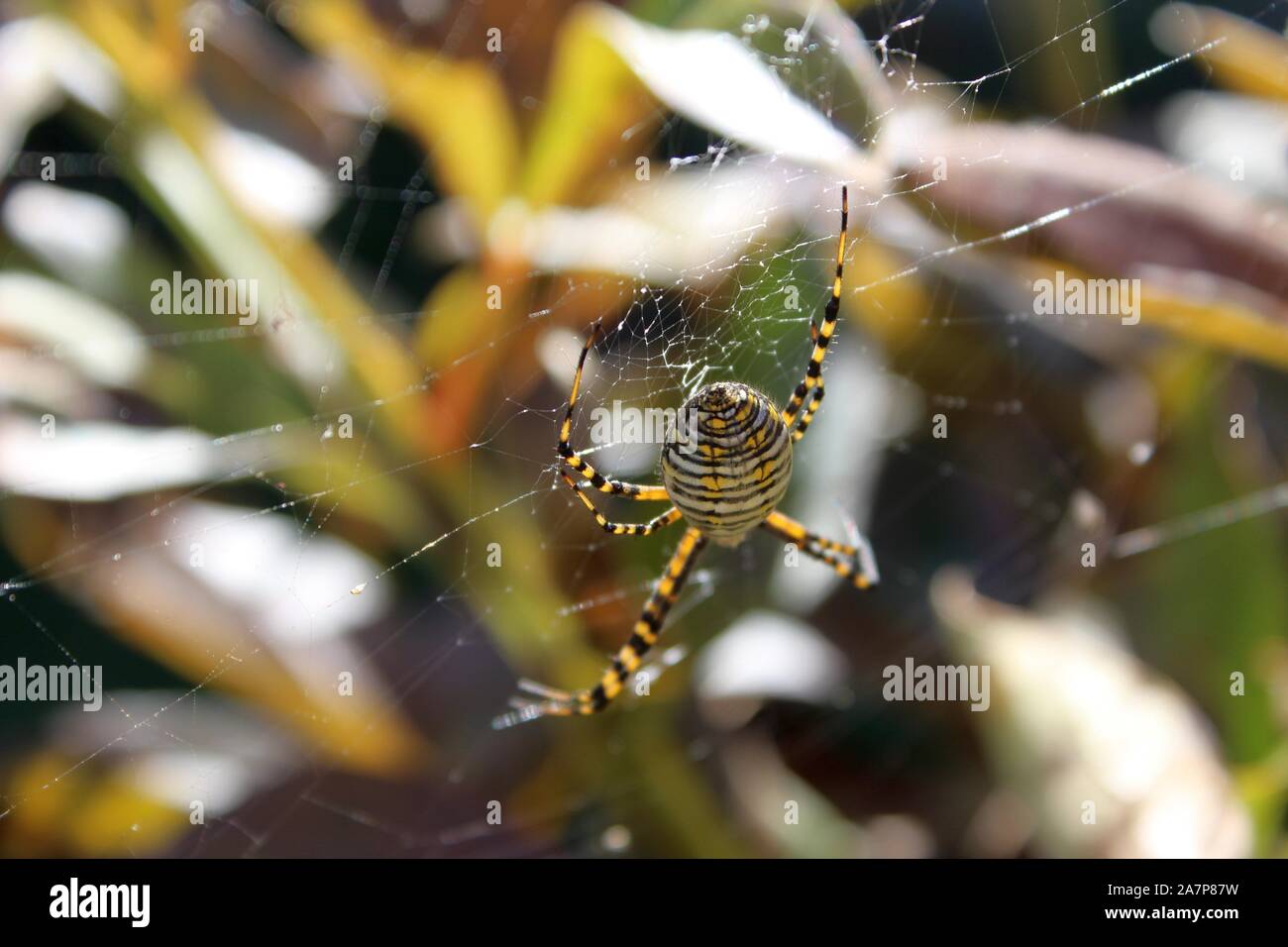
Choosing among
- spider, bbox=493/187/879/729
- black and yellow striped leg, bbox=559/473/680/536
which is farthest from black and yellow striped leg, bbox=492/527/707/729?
black and yellow striped leg, bbox=559/473/680/536

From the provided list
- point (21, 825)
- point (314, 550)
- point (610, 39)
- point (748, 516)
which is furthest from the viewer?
point (314, 550)

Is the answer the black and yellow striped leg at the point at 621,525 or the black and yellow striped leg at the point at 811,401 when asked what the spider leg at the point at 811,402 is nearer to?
the black and yellow striped leg at the point at 811,401

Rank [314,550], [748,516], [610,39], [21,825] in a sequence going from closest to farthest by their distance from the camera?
[748,516] < [21,825] < [610,39] < [314,550]

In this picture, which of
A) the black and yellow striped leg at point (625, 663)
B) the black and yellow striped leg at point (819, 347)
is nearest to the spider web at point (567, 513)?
the black and yellow striped leg at point (625, 663)

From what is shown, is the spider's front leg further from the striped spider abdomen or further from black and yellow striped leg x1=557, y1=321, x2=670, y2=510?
the striped spider abdomen

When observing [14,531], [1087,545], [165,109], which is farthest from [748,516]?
[165,109]

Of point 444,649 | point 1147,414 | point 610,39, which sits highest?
point 610,39

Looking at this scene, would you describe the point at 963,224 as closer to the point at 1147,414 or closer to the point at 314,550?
the point at 1147,414
